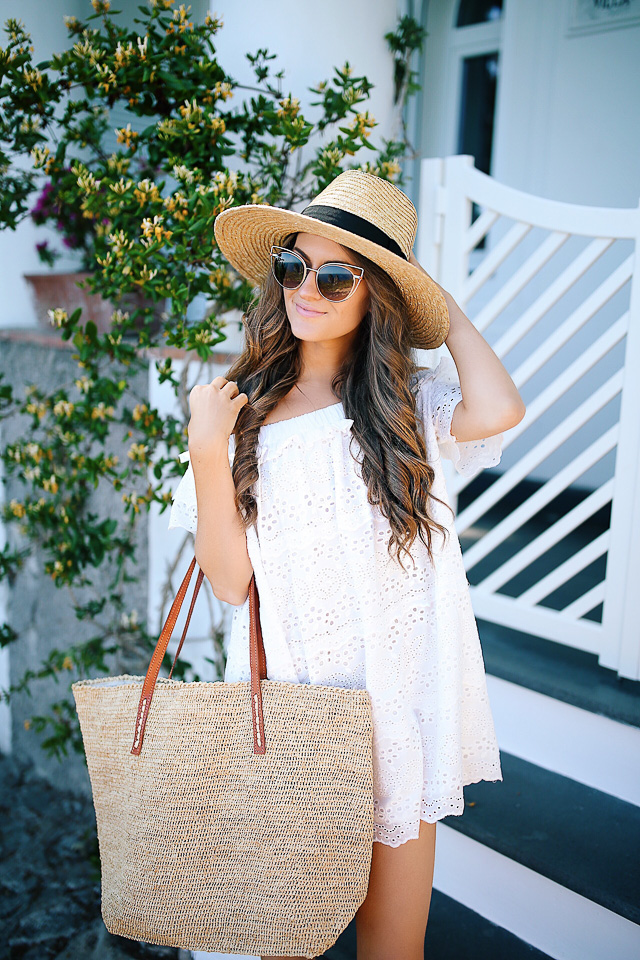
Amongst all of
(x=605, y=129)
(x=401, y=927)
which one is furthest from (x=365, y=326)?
(x=605, y=129)

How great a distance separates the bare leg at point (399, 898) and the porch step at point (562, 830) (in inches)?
23.5

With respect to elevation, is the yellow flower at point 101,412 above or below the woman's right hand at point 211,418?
below

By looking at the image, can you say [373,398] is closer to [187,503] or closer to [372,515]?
[372,515]

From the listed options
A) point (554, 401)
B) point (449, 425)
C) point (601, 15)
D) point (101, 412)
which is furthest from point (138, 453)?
point (601, 15)

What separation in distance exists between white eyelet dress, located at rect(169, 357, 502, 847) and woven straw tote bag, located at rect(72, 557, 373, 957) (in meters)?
0.10

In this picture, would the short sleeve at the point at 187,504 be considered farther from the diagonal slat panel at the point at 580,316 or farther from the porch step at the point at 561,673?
the porch step at the point at 561,673

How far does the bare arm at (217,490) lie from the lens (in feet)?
4.42

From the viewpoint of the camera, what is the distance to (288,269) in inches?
55.7

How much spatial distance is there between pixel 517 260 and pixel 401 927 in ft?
11.9

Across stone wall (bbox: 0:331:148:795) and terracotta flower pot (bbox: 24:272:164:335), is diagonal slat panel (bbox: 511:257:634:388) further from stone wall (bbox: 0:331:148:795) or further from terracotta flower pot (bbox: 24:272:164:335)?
stone wall (bbox: 0:331:148:795)

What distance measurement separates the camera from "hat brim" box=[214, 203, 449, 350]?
4.44ft

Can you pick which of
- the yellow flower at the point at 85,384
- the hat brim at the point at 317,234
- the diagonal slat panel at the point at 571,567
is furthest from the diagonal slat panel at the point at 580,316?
the yellow flower at the point at 85,384

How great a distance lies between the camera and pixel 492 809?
2094mm

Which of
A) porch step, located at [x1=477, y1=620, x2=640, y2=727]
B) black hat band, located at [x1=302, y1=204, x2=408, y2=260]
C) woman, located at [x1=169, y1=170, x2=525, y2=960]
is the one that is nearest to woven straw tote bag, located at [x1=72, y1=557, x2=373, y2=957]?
woman, located at [x1=169, y1=170, x2=525, y2=960]
